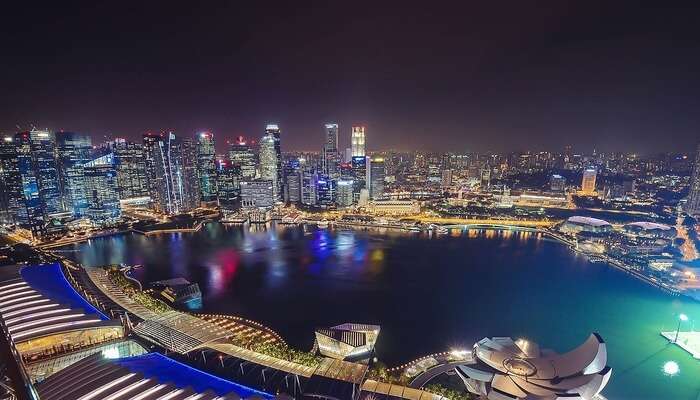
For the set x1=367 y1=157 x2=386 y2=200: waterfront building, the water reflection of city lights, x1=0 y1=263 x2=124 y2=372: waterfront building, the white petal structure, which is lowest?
the water reflection of city lights

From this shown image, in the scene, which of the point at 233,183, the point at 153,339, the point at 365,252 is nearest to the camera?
the point at 153,339

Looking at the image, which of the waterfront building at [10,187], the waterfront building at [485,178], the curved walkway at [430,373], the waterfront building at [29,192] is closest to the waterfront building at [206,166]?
the waterfront building at [29,192]

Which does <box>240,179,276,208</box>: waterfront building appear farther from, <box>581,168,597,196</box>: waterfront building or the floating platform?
<box>581,168,597,196</box>: waterfront building

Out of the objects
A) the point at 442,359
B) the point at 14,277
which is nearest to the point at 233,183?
the point at 14,277

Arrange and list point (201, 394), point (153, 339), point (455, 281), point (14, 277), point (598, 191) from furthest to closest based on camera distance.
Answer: point (598, 191) → point (455, 281) → point (14, 277) → point (153, 339) → point (201, 394)

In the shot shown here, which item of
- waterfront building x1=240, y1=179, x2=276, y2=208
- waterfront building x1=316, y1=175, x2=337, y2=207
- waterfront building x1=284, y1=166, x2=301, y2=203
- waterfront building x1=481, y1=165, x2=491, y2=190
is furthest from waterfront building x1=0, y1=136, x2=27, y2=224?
waterfront building x1=481, y1=165, x2=491, y2=190

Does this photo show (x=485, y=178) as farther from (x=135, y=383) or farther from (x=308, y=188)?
(x=135, y=383)

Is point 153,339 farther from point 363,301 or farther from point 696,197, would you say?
point 696,197
